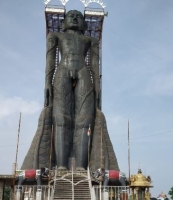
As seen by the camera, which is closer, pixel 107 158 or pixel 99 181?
pixel 99 181

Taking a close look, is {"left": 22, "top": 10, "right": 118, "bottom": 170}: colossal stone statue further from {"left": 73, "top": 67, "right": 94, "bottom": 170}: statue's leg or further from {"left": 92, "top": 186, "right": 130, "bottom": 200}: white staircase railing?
{"left": 92, "top": 186, "right": 130, "bottom": 200}: white staircase railing

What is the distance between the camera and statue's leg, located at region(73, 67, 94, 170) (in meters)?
12.9

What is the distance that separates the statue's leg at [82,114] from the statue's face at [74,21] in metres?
2.04

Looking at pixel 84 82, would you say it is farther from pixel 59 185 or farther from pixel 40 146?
pixel 59 185

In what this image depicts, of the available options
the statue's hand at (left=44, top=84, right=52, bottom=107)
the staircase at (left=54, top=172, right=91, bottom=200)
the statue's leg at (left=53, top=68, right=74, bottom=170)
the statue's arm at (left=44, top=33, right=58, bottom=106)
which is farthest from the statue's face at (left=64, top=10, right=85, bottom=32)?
the staircase at (left=54, top=172, right=91, bottom=200)

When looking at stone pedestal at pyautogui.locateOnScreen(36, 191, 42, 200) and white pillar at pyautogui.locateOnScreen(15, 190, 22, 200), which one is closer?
stone pedestal at pyautogui.locateOnScreen(36, 191, 42, 200)

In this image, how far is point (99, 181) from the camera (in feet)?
34.8

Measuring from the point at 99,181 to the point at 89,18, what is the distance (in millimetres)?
9434

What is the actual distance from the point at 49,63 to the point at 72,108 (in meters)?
2.21

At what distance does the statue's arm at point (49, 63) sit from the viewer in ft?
45.6

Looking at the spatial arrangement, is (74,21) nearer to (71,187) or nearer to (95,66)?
(95,66)

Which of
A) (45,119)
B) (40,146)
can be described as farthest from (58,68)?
(40,146)

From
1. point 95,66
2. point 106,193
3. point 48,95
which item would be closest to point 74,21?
point 95,66

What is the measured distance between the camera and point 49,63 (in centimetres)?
1438
